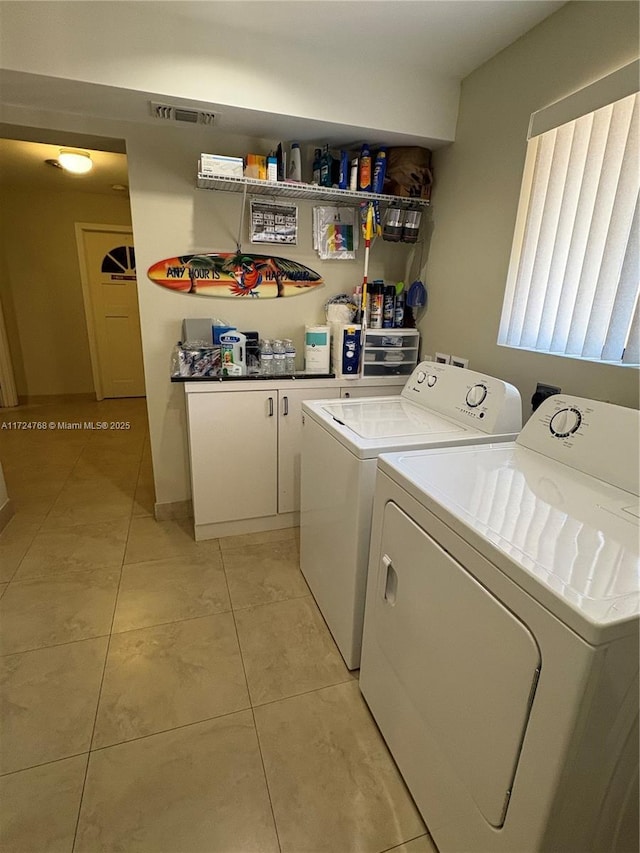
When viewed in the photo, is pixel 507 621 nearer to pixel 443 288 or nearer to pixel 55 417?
pixel 443 288

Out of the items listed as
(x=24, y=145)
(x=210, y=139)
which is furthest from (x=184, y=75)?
(x=24, y=145)

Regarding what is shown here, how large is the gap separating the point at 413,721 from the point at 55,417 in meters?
4.61

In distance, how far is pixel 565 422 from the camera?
1279 mm

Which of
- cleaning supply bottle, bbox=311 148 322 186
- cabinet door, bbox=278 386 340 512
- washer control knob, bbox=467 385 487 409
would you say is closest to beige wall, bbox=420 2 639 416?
washer control knob, bbox=467 385 487 409

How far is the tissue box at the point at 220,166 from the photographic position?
187 centimetres

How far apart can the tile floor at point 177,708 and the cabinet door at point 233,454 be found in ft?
0.74

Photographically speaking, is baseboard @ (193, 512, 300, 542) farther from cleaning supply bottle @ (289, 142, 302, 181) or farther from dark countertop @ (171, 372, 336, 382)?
cleaning supply bottle @ (289, 142, 302, 181)

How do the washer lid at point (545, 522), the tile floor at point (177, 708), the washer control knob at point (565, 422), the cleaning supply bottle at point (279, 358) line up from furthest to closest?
the cleaning supply bottle at point (279, 358) < the washer control knob at point (565, 422) < the tile floor at point (177, 708) < the washer lid at point (545, 522)

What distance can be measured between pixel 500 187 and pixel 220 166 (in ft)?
4.12

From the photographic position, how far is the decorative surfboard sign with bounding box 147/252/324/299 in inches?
85.0

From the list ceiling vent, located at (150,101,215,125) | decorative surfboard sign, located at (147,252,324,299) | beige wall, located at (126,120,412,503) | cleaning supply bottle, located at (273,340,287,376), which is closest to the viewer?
ceiling vent, located at (150,101,215,125)

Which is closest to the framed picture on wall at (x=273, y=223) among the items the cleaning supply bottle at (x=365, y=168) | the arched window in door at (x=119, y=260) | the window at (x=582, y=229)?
A: the cleaning supply bottle at (x=365, y=168)

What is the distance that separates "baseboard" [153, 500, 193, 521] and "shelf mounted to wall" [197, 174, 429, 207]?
1.77 m

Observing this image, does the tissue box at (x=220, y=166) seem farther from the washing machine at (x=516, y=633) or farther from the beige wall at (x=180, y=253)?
the washing machine at (x=516, y=633)
